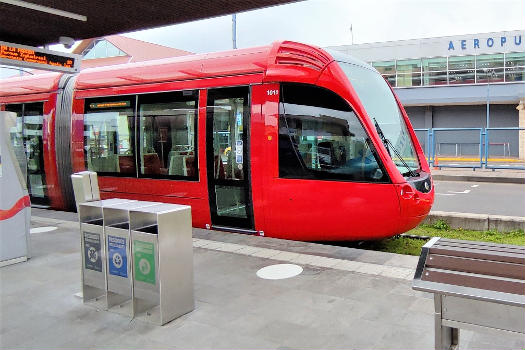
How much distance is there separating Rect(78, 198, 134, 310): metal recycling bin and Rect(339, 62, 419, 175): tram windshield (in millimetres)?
3868

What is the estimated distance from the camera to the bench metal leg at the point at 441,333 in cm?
295

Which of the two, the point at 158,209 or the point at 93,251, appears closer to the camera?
the point at 158,209

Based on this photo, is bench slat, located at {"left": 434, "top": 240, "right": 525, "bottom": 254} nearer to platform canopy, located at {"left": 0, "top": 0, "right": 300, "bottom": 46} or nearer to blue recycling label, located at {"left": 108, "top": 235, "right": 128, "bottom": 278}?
blue recycling label, located at {"left": 108, "top": 235, "right": 128, "bottom": 278}

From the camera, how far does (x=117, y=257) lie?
4484 mm

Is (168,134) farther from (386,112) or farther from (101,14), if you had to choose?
Answer: (386,112)

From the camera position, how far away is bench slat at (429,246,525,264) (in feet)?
9.24

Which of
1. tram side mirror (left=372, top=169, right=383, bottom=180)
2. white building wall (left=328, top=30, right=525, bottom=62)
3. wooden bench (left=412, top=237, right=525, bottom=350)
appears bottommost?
wooden bench (left=412, top=237, right=525, bottom=350)

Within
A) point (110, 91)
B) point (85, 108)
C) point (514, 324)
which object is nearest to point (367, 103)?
point (514, 324)

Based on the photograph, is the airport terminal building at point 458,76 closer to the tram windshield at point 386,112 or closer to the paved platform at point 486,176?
the paved platform at point 486,176

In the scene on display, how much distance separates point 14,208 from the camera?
623 centimetres

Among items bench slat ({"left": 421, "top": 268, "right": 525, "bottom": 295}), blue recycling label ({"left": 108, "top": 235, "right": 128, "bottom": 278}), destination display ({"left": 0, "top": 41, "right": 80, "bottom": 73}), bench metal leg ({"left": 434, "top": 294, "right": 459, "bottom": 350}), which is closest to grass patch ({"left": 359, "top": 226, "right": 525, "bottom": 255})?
bench metal leg ({"left": 434, "top": 294, "right": 459, "bottom": 350})

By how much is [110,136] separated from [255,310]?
5783 millimetres

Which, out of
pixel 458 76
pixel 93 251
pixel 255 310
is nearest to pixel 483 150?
pixel 458 76

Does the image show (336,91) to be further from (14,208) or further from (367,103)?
(14,208)
